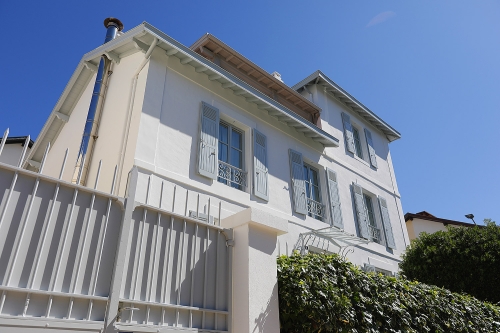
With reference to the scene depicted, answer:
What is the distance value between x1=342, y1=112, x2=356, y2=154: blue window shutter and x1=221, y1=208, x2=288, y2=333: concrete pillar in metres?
9.06

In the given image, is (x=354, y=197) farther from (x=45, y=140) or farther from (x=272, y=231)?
(x=45, y=140)

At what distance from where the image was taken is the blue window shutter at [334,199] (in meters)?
10.2

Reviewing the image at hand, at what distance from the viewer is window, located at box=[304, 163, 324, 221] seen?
10070 millimetres

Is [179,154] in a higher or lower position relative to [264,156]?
lower

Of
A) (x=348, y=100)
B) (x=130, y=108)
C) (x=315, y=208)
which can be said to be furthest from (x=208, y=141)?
(x=348, y=100)

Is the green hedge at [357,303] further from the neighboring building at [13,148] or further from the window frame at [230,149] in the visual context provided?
the neighboring building at [13,148]

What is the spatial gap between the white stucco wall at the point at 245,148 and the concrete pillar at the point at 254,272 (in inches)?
116

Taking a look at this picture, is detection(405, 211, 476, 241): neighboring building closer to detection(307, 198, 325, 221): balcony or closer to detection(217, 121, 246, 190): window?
detection(307, 198, 325, 221): balcony

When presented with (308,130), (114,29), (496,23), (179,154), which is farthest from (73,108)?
(496,23)

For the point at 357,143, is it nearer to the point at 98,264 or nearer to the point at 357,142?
the point at 357,142

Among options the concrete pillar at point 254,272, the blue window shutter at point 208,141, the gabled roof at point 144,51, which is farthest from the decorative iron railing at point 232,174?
the concrete pillar at point 254,272

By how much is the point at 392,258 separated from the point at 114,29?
35.3 ft

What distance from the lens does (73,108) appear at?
11.0m

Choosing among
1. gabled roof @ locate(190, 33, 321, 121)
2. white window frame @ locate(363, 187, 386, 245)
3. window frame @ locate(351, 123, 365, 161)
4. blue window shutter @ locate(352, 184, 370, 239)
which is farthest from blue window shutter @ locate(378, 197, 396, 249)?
gabled roof @ locate(190, 33, 321, 121)
